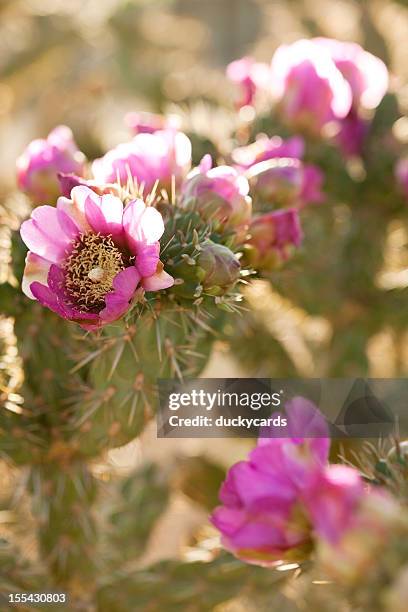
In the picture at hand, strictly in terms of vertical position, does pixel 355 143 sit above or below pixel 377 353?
above

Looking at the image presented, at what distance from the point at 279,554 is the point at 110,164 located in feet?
1.47

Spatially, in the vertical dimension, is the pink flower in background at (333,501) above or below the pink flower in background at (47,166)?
below

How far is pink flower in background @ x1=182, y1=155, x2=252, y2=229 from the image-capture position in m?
0.89

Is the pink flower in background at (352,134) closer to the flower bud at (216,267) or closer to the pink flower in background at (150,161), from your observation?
the pink flower in background at (150,161)

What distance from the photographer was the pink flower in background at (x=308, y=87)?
1.32 meters

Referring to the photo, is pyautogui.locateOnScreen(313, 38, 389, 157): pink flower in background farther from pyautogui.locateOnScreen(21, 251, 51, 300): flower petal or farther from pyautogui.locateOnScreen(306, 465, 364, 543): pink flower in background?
pyautogui.locateOnScreen(306, 465, 364, 543): pink flower in background

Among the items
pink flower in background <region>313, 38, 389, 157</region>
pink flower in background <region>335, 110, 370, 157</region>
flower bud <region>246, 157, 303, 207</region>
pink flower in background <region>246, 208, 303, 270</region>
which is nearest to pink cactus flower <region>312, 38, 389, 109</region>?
pink flower in background <region>313, 38, 389, 157</region>

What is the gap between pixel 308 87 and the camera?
4.39ft

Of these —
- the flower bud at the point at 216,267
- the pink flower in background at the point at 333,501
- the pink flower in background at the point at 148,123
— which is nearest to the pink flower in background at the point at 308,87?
the pink flower in background at the point at 148,123

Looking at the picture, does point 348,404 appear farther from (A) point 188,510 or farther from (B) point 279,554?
(A) point 188,510

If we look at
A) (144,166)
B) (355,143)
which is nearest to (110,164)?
(144,166)

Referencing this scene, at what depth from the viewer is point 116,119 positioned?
436cm

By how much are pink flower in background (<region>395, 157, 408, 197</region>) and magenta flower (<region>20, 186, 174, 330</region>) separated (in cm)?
87

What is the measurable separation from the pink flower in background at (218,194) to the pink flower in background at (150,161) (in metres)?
0.05
